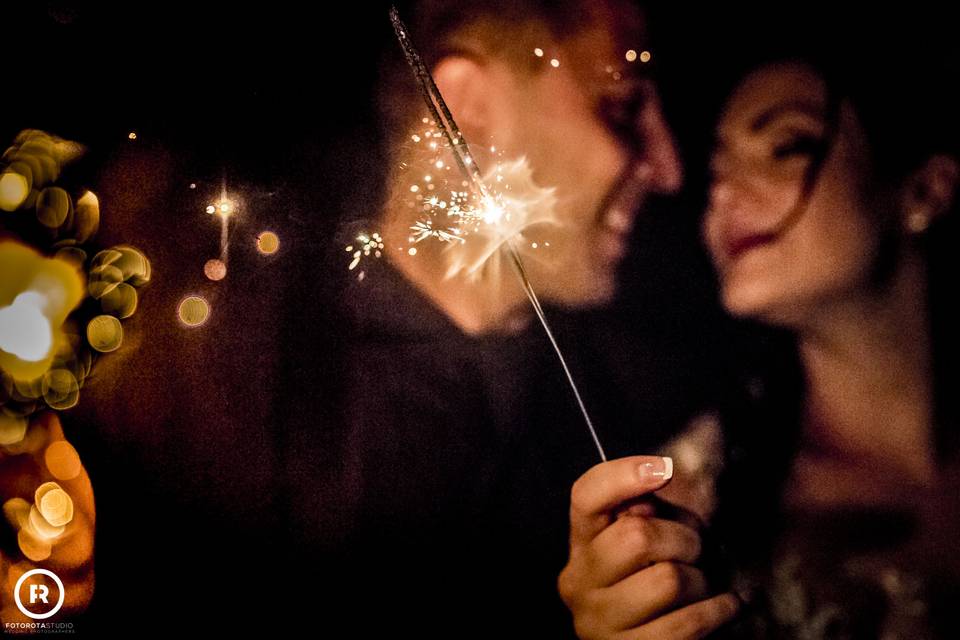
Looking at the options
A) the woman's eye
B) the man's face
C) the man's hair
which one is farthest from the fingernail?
the man's hair

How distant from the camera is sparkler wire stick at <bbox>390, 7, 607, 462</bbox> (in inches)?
37.6

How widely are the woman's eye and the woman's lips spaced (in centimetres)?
15

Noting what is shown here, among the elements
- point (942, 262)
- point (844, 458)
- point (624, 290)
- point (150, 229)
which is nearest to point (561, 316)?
point (624, 290)

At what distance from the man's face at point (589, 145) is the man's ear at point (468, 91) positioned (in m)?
0.05

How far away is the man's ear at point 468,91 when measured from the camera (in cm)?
100

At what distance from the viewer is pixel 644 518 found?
0.81m

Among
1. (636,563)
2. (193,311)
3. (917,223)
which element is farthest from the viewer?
(193,311)

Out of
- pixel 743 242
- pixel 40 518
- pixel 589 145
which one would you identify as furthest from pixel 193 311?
pixel 743 242

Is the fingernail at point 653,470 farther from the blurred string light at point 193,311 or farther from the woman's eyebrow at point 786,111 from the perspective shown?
the blurred string light at point 193,311

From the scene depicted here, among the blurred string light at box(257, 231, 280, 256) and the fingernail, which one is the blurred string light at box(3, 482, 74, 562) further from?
the fingernail

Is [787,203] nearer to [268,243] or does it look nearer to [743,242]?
[743,242]

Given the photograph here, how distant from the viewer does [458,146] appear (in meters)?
0.98

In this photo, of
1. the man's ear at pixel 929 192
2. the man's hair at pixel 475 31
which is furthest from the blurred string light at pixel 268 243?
the man's ear at pixel 929 192

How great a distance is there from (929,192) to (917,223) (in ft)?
0.21
